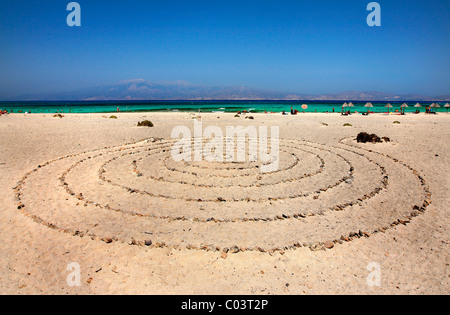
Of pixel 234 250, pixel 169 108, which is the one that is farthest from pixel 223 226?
pixel 169 108

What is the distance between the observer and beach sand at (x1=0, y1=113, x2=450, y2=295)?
14.6 ft

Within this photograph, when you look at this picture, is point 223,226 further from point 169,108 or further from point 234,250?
point 169,108

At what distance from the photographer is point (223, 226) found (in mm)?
6328

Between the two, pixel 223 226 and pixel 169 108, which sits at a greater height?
pixel 169 108

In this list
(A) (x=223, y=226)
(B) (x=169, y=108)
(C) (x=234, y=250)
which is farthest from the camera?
(B) (x=169, y=108)

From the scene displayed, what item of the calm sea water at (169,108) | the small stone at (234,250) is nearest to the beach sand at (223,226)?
the small stone at (234,250)

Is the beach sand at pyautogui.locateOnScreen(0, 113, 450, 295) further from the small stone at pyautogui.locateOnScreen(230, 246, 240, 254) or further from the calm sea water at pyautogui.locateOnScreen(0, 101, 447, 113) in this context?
the calm sea water at pyautogui.locateOnScreen(0, 101, 447, 113)

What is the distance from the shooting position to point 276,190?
863cm

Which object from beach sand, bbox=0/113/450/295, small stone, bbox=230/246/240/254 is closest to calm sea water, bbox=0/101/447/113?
beach sand, bbox=0/113/450/295

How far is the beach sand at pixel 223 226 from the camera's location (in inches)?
175

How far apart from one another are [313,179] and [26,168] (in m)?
11.9

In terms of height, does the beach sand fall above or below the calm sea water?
below
